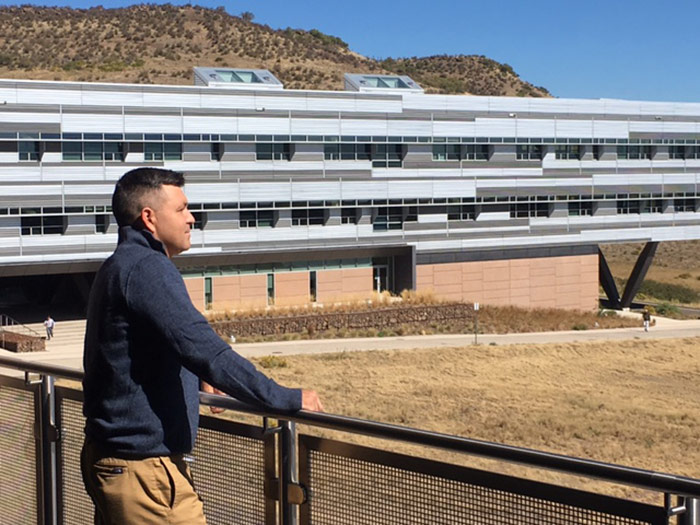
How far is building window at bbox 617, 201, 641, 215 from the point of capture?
193 feet

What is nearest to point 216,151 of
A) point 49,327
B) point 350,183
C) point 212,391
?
point 350,183

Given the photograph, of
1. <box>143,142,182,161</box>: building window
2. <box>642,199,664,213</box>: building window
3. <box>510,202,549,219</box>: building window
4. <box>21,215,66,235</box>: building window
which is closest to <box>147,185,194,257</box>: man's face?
<box>21,215,66,235</box>: building window

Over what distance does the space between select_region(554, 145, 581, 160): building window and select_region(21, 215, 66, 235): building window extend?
A: 29.4 m

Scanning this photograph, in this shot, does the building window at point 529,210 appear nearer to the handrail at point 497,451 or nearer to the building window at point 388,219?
the building window at point 388,219

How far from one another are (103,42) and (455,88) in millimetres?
46210

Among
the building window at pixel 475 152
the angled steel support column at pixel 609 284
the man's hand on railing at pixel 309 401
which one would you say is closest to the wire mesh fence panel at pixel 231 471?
the man's hand on railing at pixel 309 401

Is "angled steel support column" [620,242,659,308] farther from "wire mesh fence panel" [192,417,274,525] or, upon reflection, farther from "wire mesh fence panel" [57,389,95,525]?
"wire mesh fence panel" [192,417,274,525]

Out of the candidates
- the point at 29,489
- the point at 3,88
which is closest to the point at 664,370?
the point at 3,88

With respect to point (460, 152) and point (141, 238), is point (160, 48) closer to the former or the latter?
point (460, 152)

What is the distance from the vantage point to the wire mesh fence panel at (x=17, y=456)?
224 inches

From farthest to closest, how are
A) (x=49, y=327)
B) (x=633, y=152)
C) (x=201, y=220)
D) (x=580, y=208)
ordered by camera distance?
(x=633, y=152) → (x=580, y=208) → (x=201, y=220) → (x=49, y=327)

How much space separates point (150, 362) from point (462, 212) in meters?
51.1

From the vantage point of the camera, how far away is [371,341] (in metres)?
41.7

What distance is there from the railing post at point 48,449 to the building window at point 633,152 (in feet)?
185
